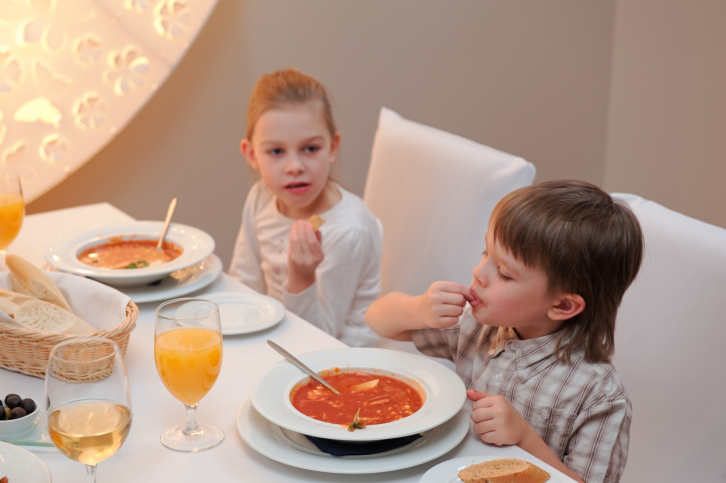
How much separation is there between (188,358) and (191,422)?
100 millimetres

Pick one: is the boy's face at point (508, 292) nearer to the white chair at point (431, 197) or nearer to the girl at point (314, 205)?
the white chair at point (431, 197)

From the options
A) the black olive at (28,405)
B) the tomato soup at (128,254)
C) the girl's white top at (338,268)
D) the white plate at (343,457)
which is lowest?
the girl's white top at (338,268)

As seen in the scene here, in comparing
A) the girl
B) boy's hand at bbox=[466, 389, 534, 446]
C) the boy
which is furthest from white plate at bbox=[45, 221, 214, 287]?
boy's hand at bbox=[466, 389, 534, 446]

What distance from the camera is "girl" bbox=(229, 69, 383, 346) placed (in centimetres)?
179

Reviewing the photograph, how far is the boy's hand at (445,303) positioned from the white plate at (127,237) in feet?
1.67

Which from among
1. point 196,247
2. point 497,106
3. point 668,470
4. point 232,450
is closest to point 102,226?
point 196,247

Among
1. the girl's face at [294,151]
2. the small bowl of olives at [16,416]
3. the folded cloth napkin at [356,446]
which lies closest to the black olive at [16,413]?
the small bowl of olives at [16,416]

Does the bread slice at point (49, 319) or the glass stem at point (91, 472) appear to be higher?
the bread slice at point (49, 319)

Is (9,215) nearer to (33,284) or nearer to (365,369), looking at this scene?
(33,284)

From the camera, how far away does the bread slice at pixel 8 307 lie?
1.05 meters

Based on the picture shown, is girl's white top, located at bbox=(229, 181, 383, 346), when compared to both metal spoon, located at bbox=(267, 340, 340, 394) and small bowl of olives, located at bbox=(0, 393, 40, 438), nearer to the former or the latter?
metal spoon, located at bbox=(267, 340, 340, 394)

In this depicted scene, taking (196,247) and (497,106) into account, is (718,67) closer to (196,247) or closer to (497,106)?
(497,106)

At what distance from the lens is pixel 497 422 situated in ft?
2.97

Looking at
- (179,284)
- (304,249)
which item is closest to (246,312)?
(179,284)
